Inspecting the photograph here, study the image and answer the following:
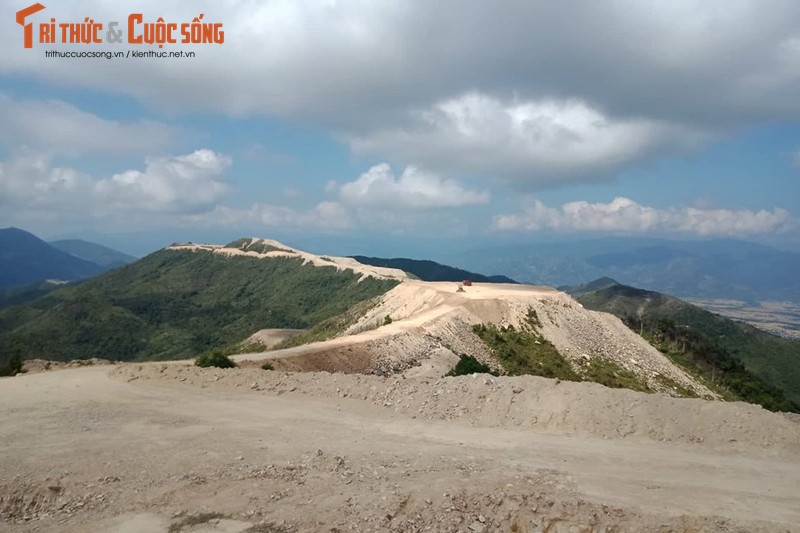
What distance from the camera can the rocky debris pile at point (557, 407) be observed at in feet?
55.4

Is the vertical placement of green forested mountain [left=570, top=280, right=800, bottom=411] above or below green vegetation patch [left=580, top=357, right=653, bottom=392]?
below

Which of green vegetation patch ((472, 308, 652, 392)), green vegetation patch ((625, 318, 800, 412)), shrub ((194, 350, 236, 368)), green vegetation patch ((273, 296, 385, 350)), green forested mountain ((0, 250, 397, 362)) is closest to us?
shrub ((194, 350, 236, 368))

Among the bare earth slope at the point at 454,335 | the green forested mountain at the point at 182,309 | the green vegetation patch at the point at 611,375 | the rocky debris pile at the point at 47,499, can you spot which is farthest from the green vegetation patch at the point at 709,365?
the rocky debris pile at the point at 47,499

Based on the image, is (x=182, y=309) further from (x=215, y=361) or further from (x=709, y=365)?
(x=709, y=365)

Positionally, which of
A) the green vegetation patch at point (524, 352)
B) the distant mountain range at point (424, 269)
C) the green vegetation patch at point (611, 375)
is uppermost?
the distant mountain range at point (424, 269)

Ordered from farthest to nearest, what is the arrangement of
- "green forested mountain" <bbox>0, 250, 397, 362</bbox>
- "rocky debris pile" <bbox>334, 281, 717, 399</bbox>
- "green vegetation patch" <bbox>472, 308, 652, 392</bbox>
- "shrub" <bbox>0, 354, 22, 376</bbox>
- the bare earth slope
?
"green forested mountain" <bbox>0, 250, 397, 362</bbox>
"green vegetation patch" <bbox>472, 308, 652, 392</bbox>
"rocky debris pile" <bbox>334, 281, 717, 399</bbox>
the bare earth slope
"shrub" <bbox>0, 354, 22, 376</bbox>

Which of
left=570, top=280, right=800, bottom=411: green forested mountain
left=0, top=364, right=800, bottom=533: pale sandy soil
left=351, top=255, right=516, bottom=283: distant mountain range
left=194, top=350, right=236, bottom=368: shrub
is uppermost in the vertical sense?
left=351, top=255, right=516, bottom=283: distant mountain range

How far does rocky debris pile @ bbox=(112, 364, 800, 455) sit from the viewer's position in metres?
16.9

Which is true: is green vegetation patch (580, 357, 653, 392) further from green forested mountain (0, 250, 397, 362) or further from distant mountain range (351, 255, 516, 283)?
distant mountain range (351, 255, 516, 283)

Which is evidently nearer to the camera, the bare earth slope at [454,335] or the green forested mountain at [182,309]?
the bare earth slope at [454,335]

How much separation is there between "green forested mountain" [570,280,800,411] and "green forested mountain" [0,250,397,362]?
47275 mm

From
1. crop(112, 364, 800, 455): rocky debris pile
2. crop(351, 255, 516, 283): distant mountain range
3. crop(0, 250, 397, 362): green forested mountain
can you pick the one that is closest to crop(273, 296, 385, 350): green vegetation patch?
crop(112, 364, 800, 455): rocky debris pile

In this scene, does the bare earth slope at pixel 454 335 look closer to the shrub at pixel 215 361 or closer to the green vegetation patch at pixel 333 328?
the green vegetation patch at pixel 333 328

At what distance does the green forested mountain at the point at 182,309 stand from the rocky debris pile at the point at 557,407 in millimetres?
67564
